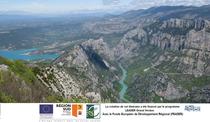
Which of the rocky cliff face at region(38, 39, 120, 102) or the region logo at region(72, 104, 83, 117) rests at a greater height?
the region logo at region(72, 104, 83, 117)

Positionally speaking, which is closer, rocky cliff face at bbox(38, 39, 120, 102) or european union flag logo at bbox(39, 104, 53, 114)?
european union flag logo at bbox(39, 104, 53, 114)

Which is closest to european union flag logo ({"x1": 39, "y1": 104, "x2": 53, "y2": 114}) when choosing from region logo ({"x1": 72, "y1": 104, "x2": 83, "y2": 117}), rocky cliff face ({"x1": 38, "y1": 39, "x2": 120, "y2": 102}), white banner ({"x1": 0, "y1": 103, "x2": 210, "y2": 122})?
white banner ({"x1": 0, "y1": 103, "x2": 210, "y2": 122})

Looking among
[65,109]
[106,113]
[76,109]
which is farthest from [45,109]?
[106,113]

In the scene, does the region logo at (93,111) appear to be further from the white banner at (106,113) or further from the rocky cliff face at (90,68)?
the rocky cliff face at (90,68)

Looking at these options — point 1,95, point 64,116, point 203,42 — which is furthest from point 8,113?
point 203,42

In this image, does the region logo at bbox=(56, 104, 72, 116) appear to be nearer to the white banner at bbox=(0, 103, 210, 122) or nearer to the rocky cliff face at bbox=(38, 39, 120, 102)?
the white banner at bbox=(0, 103, 210, 122)

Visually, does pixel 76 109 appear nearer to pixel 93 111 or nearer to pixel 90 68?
pixel 93 111

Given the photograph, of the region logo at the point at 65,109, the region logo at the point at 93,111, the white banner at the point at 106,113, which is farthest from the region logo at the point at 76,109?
the region logo at the point at 93,111

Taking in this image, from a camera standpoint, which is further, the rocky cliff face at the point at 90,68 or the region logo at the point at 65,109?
the rocky cliff face at the point at 90,68
